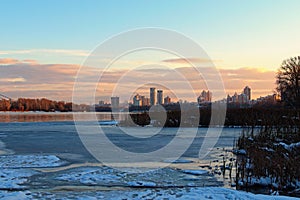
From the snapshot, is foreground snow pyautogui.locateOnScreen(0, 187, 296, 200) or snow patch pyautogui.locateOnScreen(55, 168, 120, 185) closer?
foreground snow pyautogui.locateOnScreen(0, 187, 296, 200)

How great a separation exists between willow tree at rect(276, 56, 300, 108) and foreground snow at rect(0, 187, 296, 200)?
113 feet

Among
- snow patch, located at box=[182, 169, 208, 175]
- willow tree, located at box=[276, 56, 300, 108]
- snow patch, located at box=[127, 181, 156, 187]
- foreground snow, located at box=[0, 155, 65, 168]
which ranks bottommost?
snow patch, located at box=[127, 181, 156, 187]

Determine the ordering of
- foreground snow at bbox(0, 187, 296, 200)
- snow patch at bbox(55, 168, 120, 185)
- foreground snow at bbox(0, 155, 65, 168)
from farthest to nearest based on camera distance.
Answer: foreground snow at bbox(0, 155, 65, 168)
snow patch at bbox(55, 168, 120, 185)
foreground snow at bbox(0, 187, 296, 200)

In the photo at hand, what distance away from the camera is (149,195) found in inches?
280

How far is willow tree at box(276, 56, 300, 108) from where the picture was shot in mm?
40438

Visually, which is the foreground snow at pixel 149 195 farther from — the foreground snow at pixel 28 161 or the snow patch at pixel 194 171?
the foreground snow at pixel 28 161

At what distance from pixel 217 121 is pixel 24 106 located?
87.8 metres

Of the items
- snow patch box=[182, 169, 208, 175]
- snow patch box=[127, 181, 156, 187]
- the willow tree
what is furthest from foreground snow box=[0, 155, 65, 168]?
the willow tree

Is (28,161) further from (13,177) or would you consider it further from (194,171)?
(194,171)

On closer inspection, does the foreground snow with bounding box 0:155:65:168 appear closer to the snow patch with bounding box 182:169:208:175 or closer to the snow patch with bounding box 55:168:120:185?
the snow patch with bounding box 55:168:120:185

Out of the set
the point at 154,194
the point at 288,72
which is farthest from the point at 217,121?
the point at 154,194

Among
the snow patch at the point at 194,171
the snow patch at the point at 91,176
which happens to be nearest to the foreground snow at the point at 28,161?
→ the snow patch at the point at 91,176

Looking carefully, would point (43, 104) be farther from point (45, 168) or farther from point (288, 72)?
point (45, 168)

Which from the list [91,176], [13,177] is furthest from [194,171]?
[13,177]
